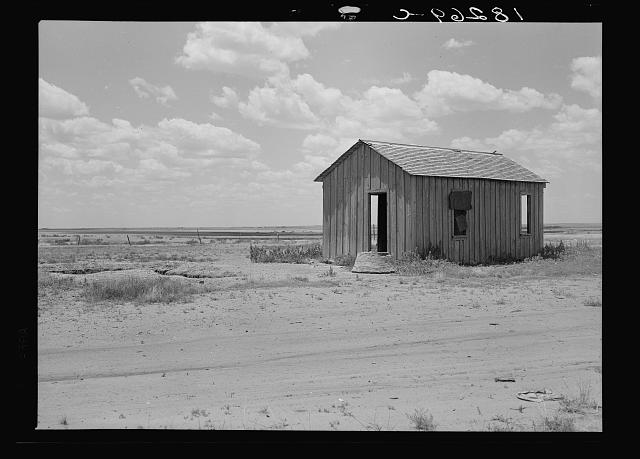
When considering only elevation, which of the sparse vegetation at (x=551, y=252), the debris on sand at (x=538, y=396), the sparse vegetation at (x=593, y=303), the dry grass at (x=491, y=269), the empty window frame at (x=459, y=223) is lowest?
the debris on sand at (x=538, y=396)

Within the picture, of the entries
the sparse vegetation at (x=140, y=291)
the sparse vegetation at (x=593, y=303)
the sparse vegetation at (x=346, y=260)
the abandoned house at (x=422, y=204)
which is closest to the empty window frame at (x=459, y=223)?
the abandoned house at (x=422, y=204)

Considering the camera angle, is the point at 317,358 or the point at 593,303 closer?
the point at 317,358

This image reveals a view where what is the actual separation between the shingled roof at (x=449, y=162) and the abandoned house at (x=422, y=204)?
48 millimetres

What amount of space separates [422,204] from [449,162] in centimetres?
299

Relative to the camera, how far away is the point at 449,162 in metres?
20.6

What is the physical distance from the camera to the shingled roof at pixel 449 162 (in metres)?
18.9

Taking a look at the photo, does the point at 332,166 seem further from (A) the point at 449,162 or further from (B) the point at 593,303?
(B) the point at 593,303

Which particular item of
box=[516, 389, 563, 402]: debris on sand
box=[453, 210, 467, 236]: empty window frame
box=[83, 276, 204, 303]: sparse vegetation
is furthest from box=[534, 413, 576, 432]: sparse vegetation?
box=[453, 210, 467, 236]: empty window frame

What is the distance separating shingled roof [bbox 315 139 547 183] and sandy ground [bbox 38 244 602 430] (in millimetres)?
6363
